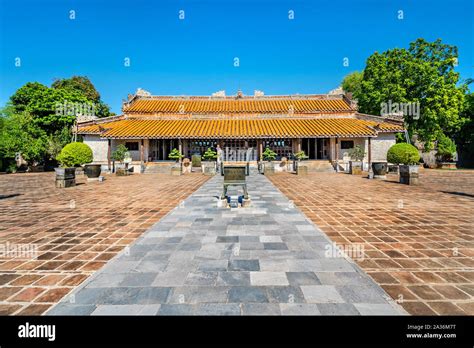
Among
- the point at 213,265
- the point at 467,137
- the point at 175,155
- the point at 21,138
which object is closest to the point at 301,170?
the point at 175,155

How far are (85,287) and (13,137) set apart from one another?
27.9 m

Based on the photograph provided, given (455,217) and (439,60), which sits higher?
(439,60)

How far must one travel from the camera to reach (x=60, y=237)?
4793mm

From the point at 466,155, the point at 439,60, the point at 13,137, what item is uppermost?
the point at 439,60

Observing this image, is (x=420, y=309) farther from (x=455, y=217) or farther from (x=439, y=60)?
(x=439, y=60)

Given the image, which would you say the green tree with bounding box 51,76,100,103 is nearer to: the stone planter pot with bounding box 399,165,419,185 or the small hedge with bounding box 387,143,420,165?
the small hedge with bounding box 387,143,420,165

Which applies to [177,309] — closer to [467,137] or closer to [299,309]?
[299,309]

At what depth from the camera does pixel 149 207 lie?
7477 mm

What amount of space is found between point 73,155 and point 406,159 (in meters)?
19.9

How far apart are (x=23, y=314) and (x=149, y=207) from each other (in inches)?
199

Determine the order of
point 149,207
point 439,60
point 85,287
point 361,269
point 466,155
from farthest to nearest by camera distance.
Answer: point 466,155 → point 439,60 → point 149,207 → point 361,269 → point 85,287
